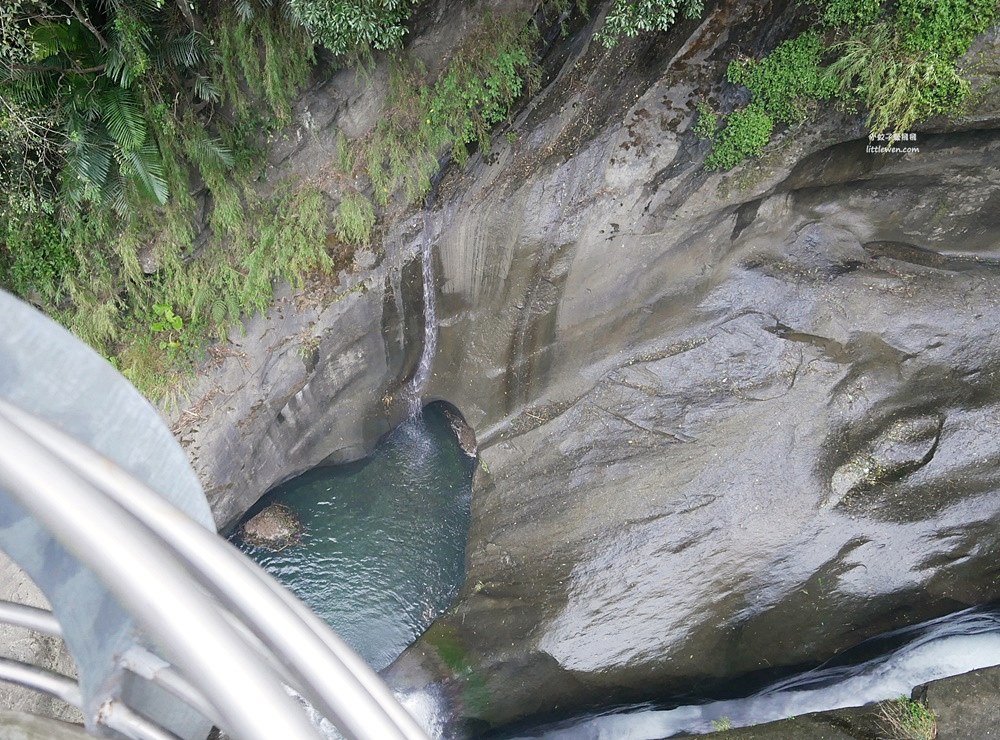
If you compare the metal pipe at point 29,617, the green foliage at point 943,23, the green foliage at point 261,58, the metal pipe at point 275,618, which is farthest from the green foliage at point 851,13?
the metal pipe at point 29,617

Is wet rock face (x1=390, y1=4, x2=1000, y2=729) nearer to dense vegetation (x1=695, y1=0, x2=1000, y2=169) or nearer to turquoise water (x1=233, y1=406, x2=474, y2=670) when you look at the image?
dense vegetation (x1=695, y1=0, x2=1000, y2=169)

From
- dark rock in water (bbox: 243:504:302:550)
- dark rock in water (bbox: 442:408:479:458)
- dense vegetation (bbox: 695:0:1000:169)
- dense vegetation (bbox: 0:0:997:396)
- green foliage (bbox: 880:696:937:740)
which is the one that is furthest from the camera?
dark rock in water (bbox: 442:408:479:458)

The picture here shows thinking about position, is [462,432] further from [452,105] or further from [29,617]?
[29,617]

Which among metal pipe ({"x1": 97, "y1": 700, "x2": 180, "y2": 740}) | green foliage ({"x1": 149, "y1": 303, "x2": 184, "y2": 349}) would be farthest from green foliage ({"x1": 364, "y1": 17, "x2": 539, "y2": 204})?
metal pipe ({"x1": 97, "y1": 700, "x2": 180, "y2": 740})

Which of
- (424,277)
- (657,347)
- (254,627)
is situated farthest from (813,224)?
(254,627)

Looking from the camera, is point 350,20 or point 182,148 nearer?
point 350,20

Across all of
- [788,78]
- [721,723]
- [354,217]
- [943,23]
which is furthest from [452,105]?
[721,723]

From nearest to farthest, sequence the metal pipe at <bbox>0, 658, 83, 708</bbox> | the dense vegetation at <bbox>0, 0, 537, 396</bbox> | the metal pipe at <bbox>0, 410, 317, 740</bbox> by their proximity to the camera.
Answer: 1. the metal pipe at <bbox>0, 410, 317, 740</bbox>
2. the metal pipe at <bbox>0, 658, 83, 708</bbox>
3. the dense vegetation at <bbox>0, 0, 537, 396</bbox>

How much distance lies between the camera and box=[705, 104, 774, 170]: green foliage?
7.11 m

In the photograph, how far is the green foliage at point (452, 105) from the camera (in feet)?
25.2

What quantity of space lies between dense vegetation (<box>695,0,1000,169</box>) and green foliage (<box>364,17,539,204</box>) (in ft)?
8.45

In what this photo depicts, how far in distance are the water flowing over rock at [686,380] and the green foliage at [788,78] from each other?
318 mm

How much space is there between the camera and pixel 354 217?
8383 millimetres

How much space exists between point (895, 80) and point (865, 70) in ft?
1.12
